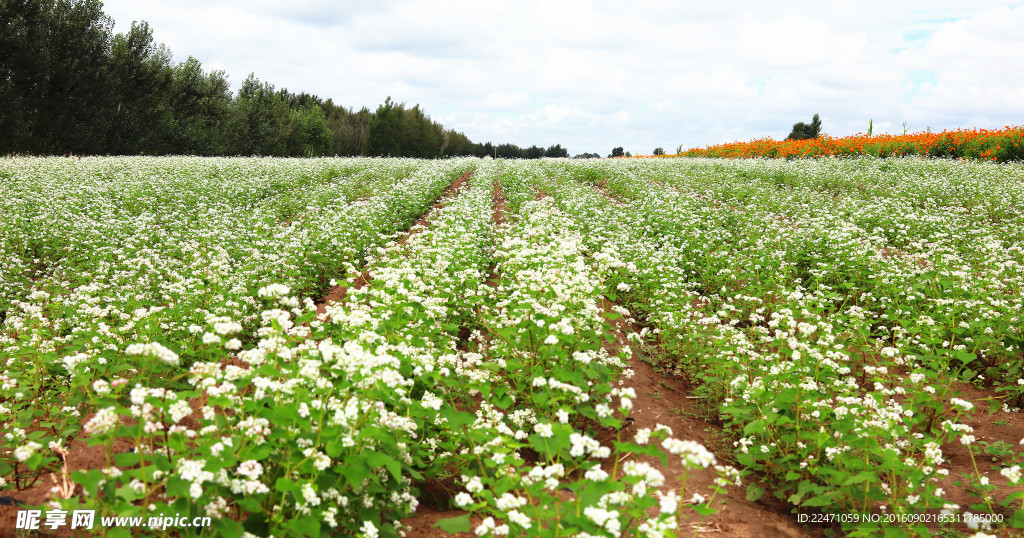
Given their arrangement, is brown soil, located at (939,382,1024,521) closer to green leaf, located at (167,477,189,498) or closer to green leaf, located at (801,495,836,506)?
green leaf, located at (801,495,836,506)

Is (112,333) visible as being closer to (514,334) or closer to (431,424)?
(431,424)

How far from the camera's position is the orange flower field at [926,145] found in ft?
86.0

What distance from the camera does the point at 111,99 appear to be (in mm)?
49688

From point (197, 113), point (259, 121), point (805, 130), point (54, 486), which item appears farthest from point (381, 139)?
point (54, 486)

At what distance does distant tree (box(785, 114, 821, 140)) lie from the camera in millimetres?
51094

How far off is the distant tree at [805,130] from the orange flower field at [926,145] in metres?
14.1

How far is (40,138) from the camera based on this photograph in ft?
145

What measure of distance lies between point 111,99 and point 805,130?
67.7m

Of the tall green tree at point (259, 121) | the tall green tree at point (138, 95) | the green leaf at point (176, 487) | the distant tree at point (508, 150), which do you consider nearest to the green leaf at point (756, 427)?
the green leaf at point (176, 487)

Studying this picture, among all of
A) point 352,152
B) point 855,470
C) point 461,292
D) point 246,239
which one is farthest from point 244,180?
point 352,152

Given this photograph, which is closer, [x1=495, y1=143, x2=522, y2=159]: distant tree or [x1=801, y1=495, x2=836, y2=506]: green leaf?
[x1=801, y1=495, x2=836, y2=506]: green leaf

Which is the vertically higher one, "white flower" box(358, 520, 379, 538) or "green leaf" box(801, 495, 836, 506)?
"white flower" box(358, 520, 379, 538)

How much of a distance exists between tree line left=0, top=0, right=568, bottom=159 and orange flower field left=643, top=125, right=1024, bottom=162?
58926 mm

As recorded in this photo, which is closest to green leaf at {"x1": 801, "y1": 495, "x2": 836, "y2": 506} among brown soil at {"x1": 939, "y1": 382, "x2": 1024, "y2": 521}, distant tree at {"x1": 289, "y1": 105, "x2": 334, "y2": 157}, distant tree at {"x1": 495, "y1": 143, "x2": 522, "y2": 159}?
brown soil at {"x1": 939, "y1": 382, "x2": 1024, "y2": 521}
